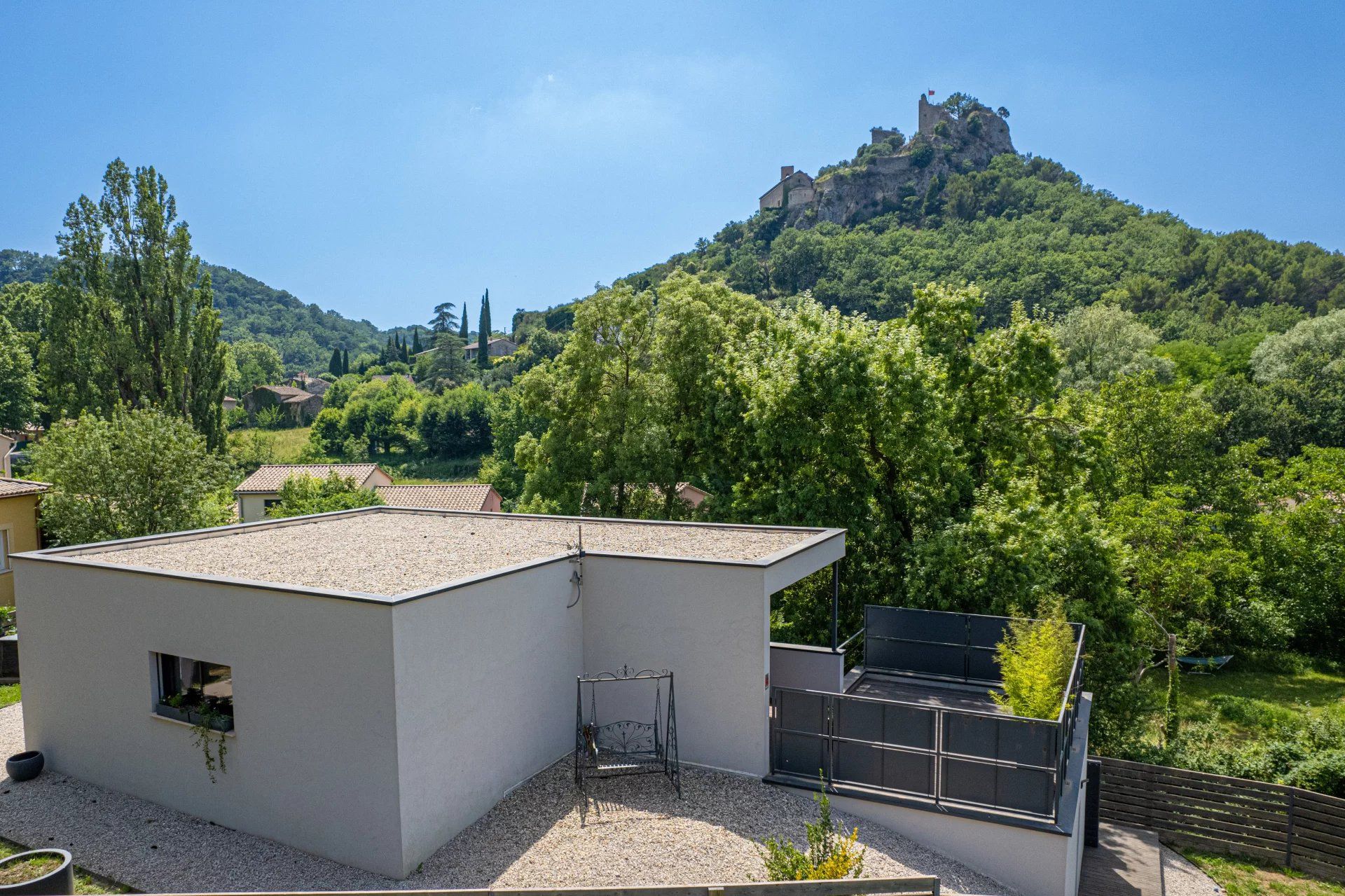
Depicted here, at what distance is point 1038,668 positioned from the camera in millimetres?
9125

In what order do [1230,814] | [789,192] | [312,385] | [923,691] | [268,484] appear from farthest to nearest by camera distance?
[789,192]
[312,385]
[268,484]
[1230,814]
[923,691]

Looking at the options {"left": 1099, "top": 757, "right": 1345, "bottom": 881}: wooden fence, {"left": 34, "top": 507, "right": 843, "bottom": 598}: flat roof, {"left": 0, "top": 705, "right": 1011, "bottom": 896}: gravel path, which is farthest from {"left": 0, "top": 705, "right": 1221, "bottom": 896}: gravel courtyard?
{"left": 1099, "top": 757, "right": 1345, "bottom": 881}: wooden fence

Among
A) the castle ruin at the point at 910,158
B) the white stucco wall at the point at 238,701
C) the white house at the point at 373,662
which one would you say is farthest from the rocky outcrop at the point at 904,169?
the white stucco wall at the point at 238,701

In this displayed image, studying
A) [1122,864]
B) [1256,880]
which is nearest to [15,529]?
[1122,864]

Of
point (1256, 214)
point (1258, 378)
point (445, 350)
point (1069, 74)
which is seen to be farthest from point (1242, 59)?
point (445, 350)

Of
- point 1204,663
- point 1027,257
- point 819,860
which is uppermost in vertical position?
point 1027,257

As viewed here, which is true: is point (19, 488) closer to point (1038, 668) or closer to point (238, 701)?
point (238, 701)

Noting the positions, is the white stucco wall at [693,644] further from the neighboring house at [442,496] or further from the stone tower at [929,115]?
the stone tower at [929,115]

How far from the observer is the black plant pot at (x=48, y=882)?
661 cm

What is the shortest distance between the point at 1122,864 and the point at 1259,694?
51.5 ft

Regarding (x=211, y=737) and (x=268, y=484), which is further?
(x=268, y=484)

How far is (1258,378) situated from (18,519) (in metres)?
61.2

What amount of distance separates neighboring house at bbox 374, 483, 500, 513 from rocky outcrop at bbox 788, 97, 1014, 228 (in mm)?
98676

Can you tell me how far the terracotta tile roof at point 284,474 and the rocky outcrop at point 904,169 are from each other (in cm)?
10063
